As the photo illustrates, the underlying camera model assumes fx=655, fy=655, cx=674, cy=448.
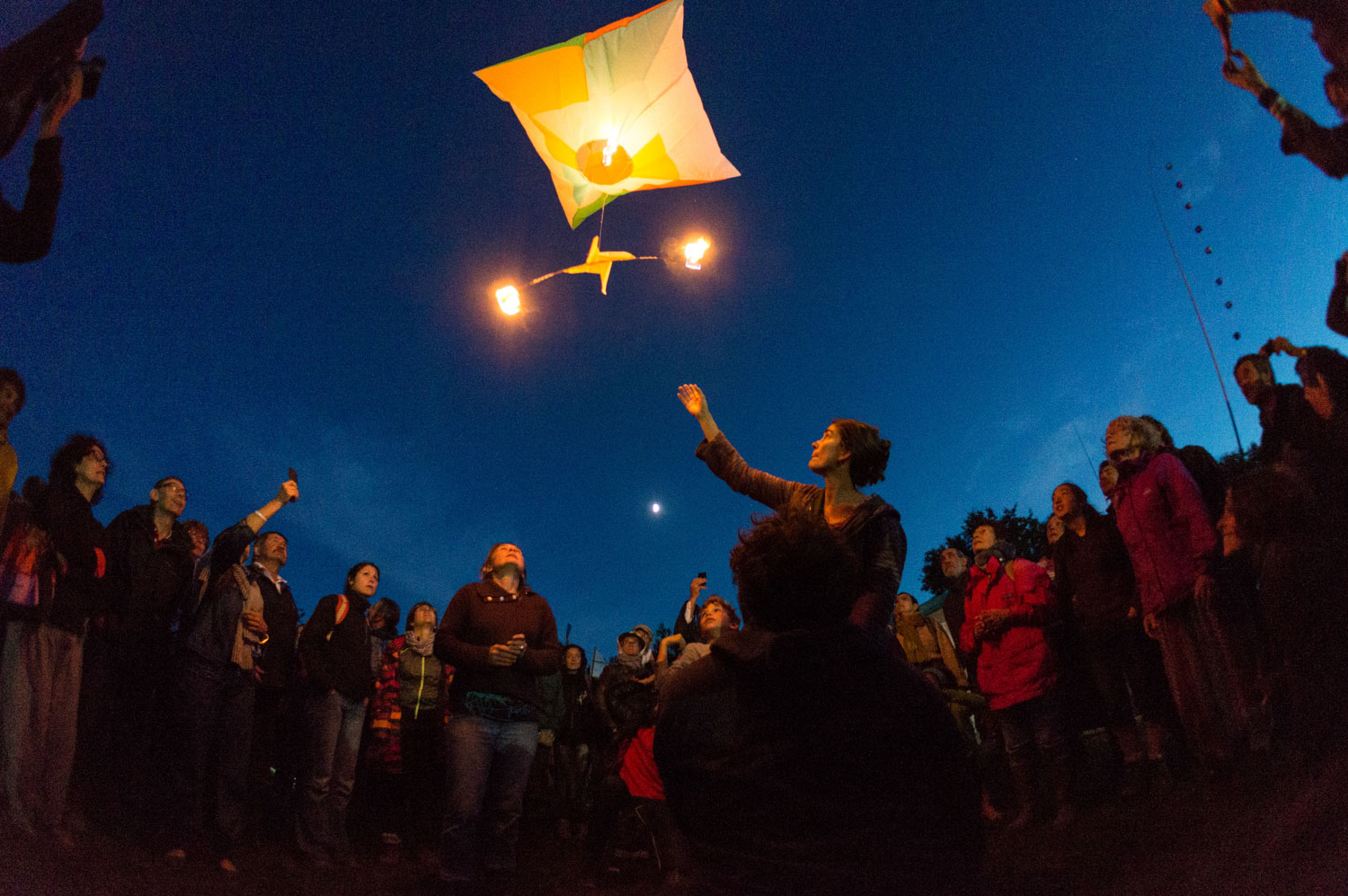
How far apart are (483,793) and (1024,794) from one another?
317 cm

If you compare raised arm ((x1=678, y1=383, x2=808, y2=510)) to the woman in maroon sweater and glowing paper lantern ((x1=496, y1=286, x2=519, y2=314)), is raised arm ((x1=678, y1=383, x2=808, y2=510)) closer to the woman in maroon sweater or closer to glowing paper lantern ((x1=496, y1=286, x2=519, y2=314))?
the woman in maroon sweater

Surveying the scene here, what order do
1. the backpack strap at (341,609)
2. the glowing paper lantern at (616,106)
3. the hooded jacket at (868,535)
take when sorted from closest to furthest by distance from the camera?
the hooded jacket at (868,535) → the backpack strap at (341,609) → the glowing paper lantern at (616,106)

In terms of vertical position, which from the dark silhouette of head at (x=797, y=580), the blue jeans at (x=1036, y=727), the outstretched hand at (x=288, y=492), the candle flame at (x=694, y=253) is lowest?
the blue jeans at (x=1036, y=727)

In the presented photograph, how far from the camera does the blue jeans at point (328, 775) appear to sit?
4.05 metres

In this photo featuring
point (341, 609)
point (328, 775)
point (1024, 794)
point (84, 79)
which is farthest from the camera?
point (341, 609)

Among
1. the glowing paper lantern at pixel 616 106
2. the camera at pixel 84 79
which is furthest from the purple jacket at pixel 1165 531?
the camera at pixel 84 79

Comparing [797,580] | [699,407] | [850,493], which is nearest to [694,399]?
[699,407]

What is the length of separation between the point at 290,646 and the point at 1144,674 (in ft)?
17.1

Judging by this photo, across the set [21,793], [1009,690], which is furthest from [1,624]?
[1009,690]

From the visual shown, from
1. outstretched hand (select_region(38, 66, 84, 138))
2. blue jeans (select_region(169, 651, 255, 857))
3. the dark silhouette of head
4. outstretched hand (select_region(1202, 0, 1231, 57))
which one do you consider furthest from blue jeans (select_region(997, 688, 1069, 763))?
outstretched hand (select_region(38, 66, 84, 138))

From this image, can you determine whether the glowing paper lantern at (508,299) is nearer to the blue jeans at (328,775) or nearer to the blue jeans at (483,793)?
the blue jeans at (328,775)

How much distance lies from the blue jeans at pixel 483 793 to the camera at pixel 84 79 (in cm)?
332

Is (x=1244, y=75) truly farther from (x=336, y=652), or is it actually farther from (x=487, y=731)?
(x=336, y=652)

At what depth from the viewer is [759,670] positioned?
4.96 ft
